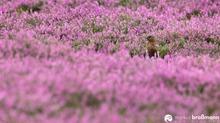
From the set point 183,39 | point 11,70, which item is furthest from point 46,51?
point 183,39

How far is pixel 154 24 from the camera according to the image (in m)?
12.2

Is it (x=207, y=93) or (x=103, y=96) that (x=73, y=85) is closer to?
(x=103, y=96)

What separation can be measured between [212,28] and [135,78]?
604 cm

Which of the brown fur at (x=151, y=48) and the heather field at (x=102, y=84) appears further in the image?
the brown fur at (x=151, y=48)
